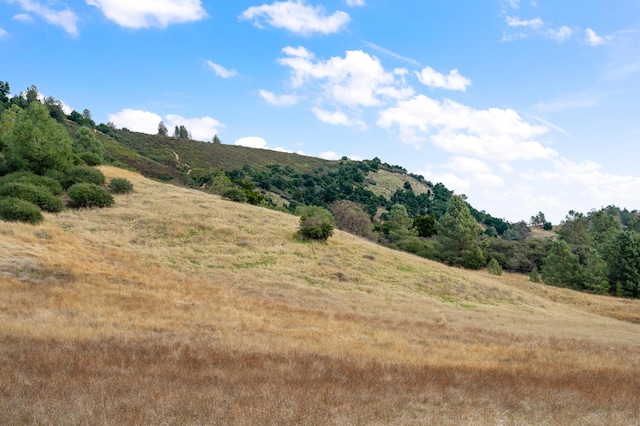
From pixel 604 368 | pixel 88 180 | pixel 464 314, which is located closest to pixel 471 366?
pixel 604 368

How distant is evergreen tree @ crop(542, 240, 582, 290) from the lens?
53812 mm

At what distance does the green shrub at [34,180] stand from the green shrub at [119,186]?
6.86 m

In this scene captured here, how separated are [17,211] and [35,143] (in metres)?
13.7

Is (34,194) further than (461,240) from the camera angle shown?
No

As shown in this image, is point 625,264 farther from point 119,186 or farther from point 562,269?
point 119,186

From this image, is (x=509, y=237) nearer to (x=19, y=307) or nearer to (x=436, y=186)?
(x=436, y=186)

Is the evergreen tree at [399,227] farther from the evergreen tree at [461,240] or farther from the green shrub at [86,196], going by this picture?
the green shrub at [86,196]

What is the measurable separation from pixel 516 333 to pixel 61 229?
30712mm

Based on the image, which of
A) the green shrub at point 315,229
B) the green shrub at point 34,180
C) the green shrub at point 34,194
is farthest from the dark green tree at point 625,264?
the green shrub at point 34,180

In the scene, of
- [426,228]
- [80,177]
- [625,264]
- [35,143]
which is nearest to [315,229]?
[80,177]

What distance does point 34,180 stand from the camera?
34.6 metres

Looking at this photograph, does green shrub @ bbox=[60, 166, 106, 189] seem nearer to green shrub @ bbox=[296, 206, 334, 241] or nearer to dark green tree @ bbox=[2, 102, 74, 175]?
dark green tree @ bbox=[2, 102, 74, 175]

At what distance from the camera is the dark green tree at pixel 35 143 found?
36.8m

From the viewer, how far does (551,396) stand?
889 centimetres
